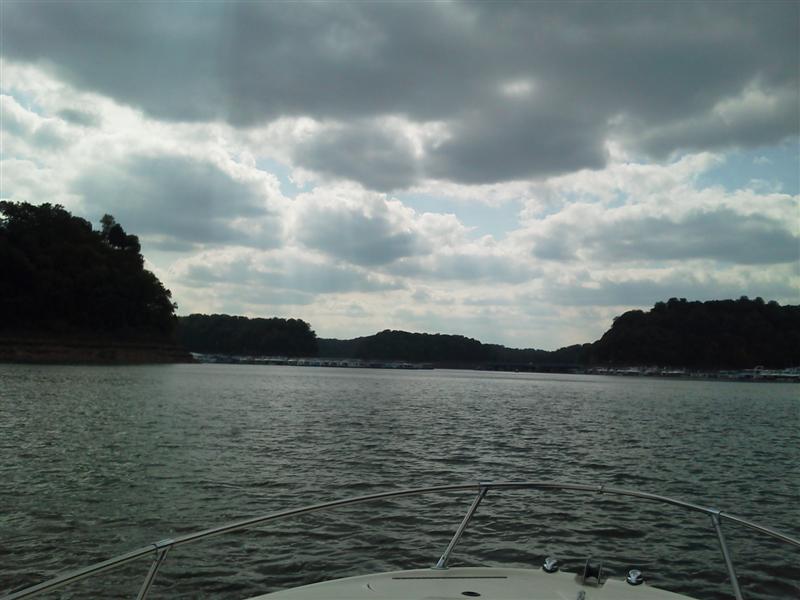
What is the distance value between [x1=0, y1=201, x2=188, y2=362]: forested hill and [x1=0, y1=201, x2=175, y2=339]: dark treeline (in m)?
0.18

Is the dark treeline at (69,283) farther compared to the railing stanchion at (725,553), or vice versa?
the dark treeline at (69,283)

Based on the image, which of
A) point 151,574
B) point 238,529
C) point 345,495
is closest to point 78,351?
point 345,495

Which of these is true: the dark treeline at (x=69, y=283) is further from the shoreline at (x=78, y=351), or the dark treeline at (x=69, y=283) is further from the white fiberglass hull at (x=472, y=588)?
the white fiberglass hull at (x=472, y=588)

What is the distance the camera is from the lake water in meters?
Result: 12.1

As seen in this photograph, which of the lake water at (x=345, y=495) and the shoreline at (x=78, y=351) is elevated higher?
the shoreline at (x=78, y=351)

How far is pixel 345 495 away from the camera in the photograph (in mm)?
18344

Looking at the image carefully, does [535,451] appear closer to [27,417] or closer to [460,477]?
[460,477]

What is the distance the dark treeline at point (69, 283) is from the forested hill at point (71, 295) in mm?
177

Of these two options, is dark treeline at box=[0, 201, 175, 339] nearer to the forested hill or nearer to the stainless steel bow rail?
the forested hill

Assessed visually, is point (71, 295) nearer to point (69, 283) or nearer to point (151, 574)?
point (69, 283)

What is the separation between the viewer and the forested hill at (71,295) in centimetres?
13075

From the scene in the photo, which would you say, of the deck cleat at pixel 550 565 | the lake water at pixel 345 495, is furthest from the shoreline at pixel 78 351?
the deck cleat at pixel 550 565

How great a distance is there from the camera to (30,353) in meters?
126

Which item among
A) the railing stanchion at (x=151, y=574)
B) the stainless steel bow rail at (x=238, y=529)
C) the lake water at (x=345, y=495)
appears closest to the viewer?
the stainless steel bow rail at (x=238, y=529)
